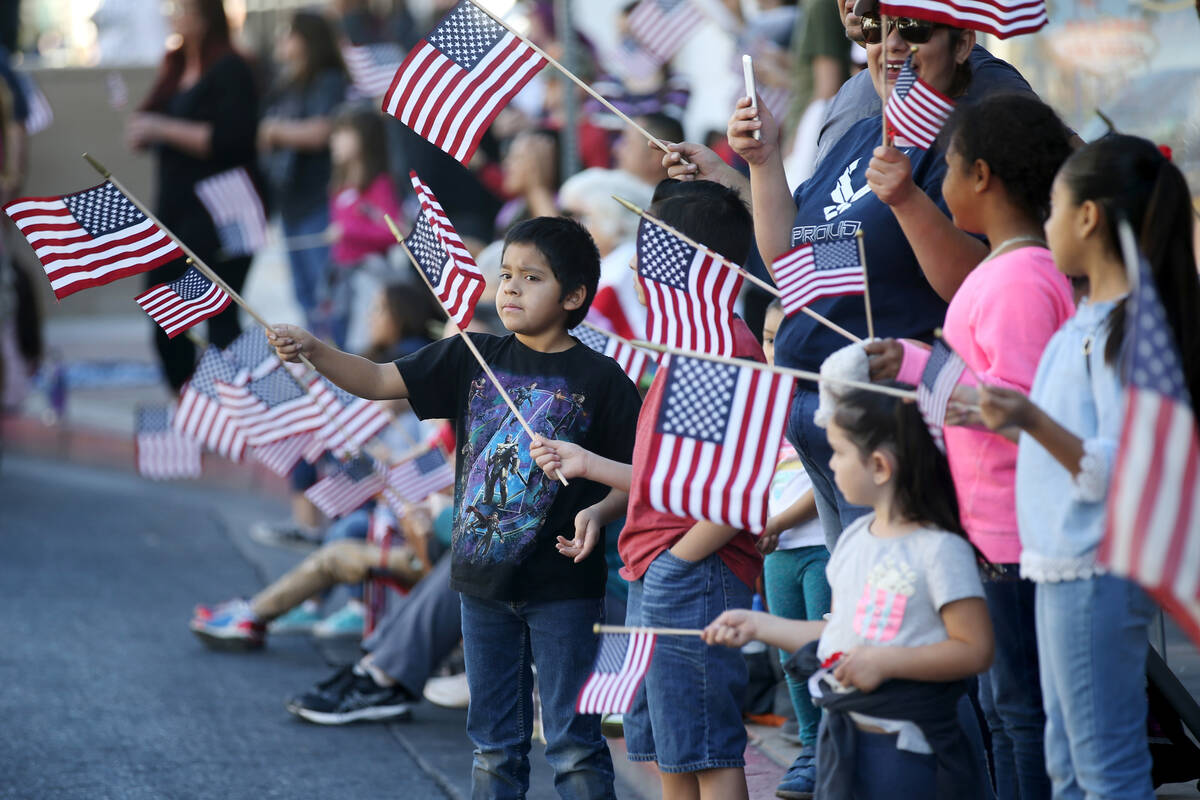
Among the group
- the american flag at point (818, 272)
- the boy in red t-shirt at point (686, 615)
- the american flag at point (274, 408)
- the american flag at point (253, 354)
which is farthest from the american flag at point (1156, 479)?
the american flag at point (253, 354)

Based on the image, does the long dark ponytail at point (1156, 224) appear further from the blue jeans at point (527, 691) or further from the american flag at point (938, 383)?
the blue jeans at point (527, 691)

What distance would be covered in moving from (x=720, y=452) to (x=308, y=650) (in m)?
4.14

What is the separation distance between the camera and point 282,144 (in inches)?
405

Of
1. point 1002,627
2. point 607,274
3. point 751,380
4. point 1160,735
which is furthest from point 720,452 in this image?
point 607,274

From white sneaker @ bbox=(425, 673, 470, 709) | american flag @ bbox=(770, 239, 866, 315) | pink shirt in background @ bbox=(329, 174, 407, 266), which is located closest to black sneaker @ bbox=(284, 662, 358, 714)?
white sneaker @ bbox=(425, 673, 470, 709)

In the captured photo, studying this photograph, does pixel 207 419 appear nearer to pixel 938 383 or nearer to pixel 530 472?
pixel 530 472

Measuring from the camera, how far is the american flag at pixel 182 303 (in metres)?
4.04

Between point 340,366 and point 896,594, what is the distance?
1474mm

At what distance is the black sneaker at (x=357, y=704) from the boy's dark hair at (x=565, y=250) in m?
2.33

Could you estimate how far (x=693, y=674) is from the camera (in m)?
3.53

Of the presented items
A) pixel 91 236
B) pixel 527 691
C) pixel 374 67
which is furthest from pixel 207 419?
pixel 374 67

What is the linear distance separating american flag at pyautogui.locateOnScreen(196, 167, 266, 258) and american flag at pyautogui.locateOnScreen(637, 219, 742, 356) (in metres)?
5.05

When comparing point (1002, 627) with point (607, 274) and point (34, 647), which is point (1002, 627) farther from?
point (34, 647)

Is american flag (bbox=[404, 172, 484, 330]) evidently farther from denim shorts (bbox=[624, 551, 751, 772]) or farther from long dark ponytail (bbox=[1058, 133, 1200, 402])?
long dark ponytail (bbox=[1058, 133, 1200, 402])
